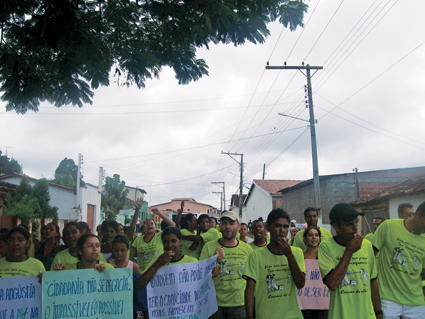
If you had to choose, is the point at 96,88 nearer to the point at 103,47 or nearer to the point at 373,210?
the point at 103,47

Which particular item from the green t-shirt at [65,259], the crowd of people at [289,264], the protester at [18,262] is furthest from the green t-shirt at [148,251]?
the protester at [18,262]

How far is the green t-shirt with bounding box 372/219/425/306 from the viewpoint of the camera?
13.7ft

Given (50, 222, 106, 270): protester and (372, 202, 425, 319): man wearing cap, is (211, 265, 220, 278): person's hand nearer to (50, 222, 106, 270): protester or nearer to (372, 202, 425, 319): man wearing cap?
(50, 222, 106, 270): protester

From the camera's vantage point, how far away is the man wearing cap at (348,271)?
11.2 feet

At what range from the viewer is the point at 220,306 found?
454 cm

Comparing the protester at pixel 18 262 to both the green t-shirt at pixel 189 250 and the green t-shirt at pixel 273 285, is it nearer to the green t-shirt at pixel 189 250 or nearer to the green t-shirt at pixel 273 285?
the green t-shirt at pixel 273 285

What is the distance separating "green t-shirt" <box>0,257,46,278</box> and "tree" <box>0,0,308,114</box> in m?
2.41

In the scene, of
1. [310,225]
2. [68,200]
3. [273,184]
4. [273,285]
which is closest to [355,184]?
[310,225]

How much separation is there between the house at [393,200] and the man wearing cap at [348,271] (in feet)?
36.3

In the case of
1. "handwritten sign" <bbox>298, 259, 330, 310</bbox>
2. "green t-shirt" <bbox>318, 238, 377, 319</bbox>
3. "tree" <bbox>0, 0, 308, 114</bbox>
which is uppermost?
"tree" <bbox>0, 0, 308, 114</bbox>

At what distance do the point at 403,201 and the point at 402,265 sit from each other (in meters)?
12.0

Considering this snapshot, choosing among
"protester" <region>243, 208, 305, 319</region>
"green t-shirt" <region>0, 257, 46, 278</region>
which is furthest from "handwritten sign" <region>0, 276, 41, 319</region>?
"protester" <region>243, 208, 305, 319</region>

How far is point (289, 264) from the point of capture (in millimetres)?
3588

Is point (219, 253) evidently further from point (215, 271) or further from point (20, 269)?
point (20, 269)
